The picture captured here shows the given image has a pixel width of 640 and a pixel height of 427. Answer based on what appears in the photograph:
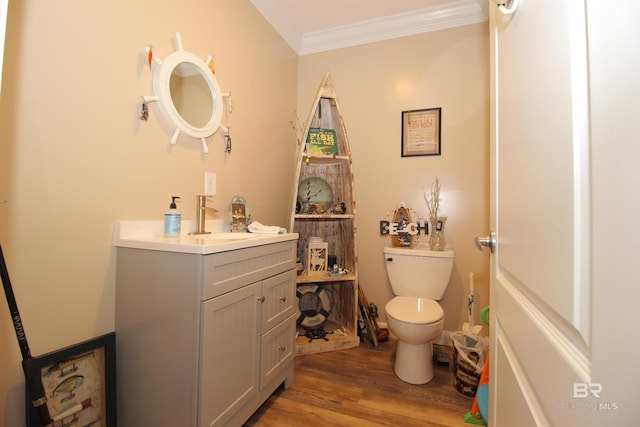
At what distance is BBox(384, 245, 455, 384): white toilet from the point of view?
1642 millimetres

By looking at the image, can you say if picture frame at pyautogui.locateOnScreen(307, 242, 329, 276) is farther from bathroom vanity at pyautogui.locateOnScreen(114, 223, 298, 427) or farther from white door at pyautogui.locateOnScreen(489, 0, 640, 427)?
white door at pyautogui.locateOnScreen(489, 0, 640, 427)

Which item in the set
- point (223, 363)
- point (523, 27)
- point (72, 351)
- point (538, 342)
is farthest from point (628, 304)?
point (72, 351)

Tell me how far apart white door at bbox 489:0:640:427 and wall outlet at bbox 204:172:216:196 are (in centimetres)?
146

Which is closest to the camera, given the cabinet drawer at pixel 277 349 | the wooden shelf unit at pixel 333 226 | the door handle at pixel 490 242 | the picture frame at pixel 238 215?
the door handle at pixel 490 242

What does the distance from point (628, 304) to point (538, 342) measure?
0.24 m

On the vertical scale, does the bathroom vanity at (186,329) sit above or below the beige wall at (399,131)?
below

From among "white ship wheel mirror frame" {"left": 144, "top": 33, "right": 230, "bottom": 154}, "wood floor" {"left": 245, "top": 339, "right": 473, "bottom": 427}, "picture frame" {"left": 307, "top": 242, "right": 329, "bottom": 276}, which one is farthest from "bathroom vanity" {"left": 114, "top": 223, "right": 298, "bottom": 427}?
"picture frame" {"left": 307, "top": 242, "right": 329, "bottom": 276}

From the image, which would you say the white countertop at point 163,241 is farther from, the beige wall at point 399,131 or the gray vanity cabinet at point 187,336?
the beige wall at point 399,131

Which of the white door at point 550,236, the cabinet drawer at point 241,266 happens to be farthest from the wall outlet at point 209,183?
the white door at point 550,236

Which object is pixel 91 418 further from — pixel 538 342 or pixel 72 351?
pixel 538 342

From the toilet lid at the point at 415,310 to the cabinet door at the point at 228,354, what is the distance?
35.0 inches

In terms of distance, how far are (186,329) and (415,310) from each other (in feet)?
4.49

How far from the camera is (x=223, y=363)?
1.12 metres

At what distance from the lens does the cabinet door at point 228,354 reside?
3.38 feet
